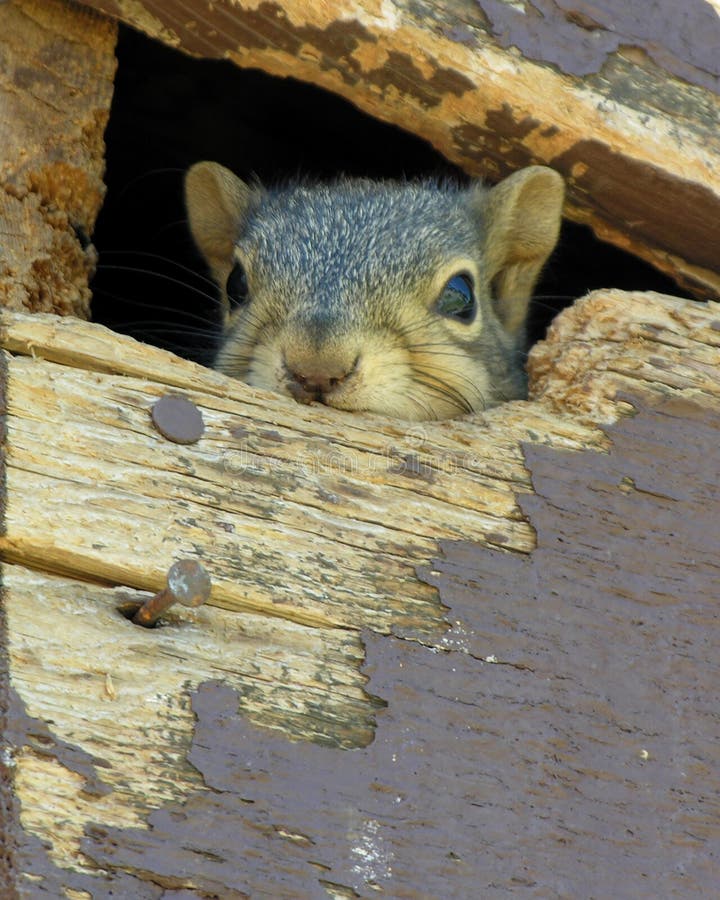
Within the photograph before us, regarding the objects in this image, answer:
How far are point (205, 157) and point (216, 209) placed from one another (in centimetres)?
51

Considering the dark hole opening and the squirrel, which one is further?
the dark hole opening

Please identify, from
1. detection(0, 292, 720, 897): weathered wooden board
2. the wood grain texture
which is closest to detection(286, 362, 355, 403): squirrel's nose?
detection(0, 292, 720, 897): weathered wooden board

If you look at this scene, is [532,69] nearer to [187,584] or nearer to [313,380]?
[313,380]

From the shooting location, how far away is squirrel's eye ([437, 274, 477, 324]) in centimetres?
255

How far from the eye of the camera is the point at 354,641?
5.28ft

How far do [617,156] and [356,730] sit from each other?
1.21 metres

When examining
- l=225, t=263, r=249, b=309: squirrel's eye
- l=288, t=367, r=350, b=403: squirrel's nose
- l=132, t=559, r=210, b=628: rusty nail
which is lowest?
l=132, t=559, r=210, b=628: rusty nail

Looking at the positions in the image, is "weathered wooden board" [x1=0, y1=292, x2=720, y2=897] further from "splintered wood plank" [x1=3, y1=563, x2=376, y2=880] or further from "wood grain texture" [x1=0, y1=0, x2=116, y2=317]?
"wood grain texture" [x1=0, y1=0, x2=116, y2=317]

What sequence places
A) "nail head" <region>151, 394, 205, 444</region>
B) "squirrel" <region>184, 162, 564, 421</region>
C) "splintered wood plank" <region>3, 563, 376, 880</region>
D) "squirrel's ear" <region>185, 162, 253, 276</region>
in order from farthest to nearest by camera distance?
"squirrel's ear" <region>185, 162, 253, 276</region>
"squirrel" <region>184, 162, 564, 421</region>
"nail head" <region>151, 394, 205, 444</region>
"splintered wood plank" <region>3, 563, 376, 880</region>

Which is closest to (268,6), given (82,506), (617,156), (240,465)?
(617,156)

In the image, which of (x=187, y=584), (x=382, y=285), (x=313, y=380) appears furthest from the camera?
(x=382, y=285)

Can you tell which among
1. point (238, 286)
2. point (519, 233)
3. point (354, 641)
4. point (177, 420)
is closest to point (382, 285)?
point (238, 286)

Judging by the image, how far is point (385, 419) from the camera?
6.33 ft

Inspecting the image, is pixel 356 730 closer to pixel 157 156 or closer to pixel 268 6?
pixel 268 6
